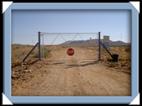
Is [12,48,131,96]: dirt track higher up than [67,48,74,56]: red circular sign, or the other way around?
[67,48,74,56]: red circular sign

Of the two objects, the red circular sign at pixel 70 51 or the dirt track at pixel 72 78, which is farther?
the red circular sign at pixel 70 51

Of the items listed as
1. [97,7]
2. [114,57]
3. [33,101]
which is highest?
[97,7]

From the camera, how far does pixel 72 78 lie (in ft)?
37.6

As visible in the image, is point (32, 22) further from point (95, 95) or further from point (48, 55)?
point (95, 95)

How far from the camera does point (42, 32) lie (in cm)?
1141

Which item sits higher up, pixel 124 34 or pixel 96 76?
pixel 124 34

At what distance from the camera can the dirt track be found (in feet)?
37.3

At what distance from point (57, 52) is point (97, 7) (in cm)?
107

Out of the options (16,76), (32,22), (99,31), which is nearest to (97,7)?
(99,31)

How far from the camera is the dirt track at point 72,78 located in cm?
1136

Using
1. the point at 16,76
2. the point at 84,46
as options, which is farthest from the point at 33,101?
the point at 84,46

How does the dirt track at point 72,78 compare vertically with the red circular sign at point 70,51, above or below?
below

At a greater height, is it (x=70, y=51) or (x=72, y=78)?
(x=70, y=51)

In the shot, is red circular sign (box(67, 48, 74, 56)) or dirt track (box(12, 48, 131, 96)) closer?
dirt track (box(12, 48, 131, 96))
